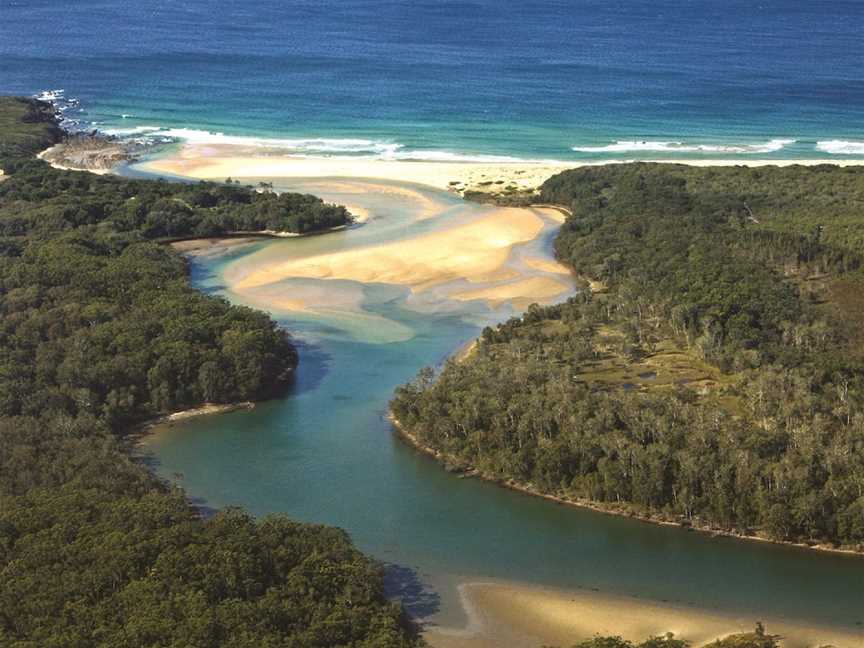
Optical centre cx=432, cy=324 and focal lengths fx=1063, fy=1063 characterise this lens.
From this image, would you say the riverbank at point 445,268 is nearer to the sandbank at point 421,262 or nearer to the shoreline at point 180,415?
the sandbank at point 421,262

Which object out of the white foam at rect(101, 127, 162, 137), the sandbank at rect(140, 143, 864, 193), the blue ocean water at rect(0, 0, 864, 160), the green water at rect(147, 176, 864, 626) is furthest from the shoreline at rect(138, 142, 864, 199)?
the green water at rect(147, 176, 864, 626)

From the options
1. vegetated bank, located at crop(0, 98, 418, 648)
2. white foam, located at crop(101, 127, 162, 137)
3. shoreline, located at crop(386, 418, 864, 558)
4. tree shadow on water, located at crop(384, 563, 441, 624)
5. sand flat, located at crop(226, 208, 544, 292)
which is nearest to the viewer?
vegetated bank, located at crop(0, 98, 418, 648)

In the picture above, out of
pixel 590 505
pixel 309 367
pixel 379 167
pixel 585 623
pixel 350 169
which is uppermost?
pixel 379 167

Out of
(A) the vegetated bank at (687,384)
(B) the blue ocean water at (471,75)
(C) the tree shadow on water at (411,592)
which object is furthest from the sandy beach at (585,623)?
(B) the blue ocean water at (471,75)

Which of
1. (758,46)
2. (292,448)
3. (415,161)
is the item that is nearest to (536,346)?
(292,448)

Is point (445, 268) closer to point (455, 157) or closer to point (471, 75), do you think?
point (455, 157)

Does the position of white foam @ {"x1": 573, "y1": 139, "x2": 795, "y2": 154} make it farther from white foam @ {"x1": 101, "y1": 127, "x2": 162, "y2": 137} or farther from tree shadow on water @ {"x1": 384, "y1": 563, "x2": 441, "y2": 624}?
tree shadow on water @ {"x1": 384, "y1": 563, "x2": 441, "y2": 624}

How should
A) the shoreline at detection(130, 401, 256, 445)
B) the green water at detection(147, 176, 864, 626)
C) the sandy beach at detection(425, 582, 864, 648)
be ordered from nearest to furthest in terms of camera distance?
the sandy beach at detection(425, 582, 864, 648) → the green water at detection(147, 176, 864, 626) → the shoreline at detection(130, 401, 256, 445)

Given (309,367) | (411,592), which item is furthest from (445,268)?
(411,592)
